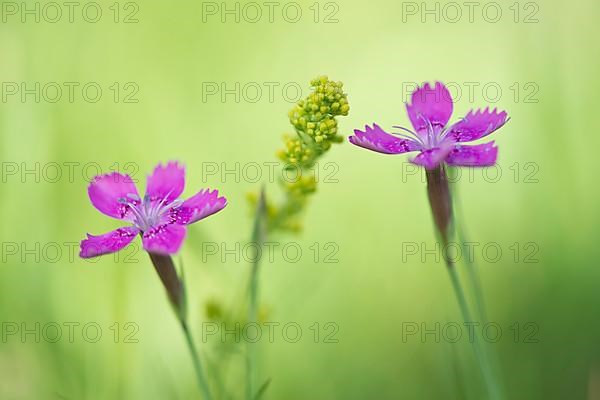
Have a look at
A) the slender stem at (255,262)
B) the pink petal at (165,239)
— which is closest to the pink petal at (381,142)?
the slender stem at (255,262)

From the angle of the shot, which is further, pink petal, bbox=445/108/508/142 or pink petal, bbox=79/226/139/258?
pink petal, bbox=445/108/508/142

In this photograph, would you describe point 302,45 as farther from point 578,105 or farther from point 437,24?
point 578,105

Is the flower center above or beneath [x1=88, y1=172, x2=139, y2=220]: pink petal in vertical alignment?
beneath

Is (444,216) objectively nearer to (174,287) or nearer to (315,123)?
(315,123)

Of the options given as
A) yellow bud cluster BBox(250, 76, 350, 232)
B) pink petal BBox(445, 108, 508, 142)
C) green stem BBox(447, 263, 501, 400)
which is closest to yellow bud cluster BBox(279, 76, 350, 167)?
yellow bud cluster BBox(250, 76, 350, 232)

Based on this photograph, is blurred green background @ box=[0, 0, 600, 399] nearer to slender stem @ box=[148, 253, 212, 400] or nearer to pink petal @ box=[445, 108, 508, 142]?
slender stem @ box=[148, 253, 212, 400]

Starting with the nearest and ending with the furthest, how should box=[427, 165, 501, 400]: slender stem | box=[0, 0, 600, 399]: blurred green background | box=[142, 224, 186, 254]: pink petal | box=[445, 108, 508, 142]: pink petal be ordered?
box=[142, 224, 186, 254]: pink petal
box=[427, 165, 501, 400]: slender stem
box=[445, 108, 508, 142]: pink petal
box=[0, 0, 600, 399]: blurred green background

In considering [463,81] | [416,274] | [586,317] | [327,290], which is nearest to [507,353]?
[586,317]
